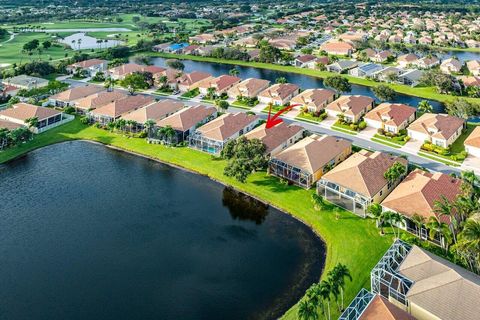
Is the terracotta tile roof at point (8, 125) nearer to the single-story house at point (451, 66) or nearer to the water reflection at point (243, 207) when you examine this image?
the water reflection at point (243, 207)

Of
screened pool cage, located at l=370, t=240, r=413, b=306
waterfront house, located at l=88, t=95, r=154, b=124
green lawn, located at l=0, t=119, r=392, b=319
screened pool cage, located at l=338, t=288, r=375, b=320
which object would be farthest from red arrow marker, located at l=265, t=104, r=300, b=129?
screened pool cage, located at l=338, t=288, r=375, b=320

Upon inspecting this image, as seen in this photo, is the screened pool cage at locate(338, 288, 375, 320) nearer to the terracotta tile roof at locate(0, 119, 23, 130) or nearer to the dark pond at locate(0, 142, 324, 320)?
the dark pond at locate(0, 142, 324, 320)

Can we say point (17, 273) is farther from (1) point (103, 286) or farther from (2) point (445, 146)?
(2) point (445, 146)

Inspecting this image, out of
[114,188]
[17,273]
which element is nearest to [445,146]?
[114,188]

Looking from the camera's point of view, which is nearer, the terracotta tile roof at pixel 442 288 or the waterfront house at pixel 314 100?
the terracotta tile roof at pixel 442 288

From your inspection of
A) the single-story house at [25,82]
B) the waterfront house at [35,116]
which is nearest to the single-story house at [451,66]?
the waterfront house at [35,116]

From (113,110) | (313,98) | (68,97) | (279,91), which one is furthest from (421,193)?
(68,97)
